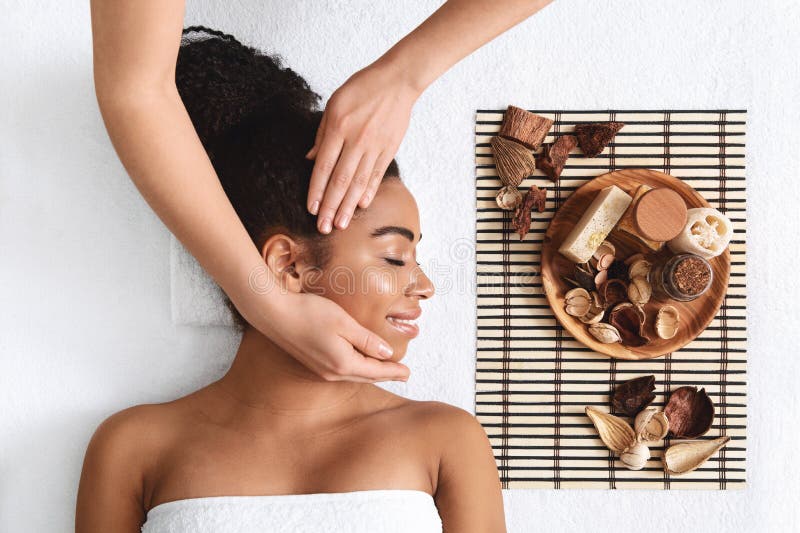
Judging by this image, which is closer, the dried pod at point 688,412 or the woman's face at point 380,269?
the woman's face at point 380,269

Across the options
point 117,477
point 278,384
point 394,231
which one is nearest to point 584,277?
point 394,231

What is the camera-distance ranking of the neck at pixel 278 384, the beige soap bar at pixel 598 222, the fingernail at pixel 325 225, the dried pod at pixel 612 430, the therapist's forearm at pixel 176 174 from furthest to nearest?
the dried pod at pixel 612 430 → the beige soap bar at pixel 598 222 → the neck at pixel 278 384 → the fingernail at pixel 325 225 → the therapist's forearm at pixel 176 174

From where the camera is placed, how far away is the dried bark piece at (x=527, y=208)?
139 centimetres

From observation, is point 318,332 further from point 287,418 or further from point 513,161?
point 513,161

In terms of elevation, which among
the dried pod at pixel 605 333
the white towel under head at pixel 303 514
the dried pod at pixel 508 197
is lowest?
the white towel under head at pixel 303 514

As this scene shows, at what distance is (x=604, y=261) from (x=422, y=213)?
0.42 meters

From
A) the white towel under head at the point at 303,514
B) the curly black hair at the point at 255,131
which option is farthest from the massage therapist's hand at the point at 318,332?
the white towel under head at the point at 303,514

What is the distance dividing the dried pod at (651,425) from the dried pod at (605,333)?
188 mm

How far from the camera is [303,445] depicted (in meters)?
1.22

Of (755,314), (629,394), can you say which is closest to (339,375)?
(629,394)

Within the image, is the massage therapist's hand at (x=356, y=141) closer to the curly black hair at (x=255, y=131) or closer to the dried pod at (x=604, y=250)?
the curly black hair at (x=255, y=131)

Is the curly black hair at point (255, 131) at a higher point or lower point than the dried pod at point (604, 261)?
higher

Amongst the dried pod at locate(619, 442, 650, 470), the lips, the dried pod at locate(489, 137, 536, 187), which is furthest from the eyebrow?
the dried pod at locate(619, 442, 650, 470)

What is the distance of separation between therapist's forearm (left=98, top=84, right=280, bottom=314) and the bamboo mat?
64 centimetres
